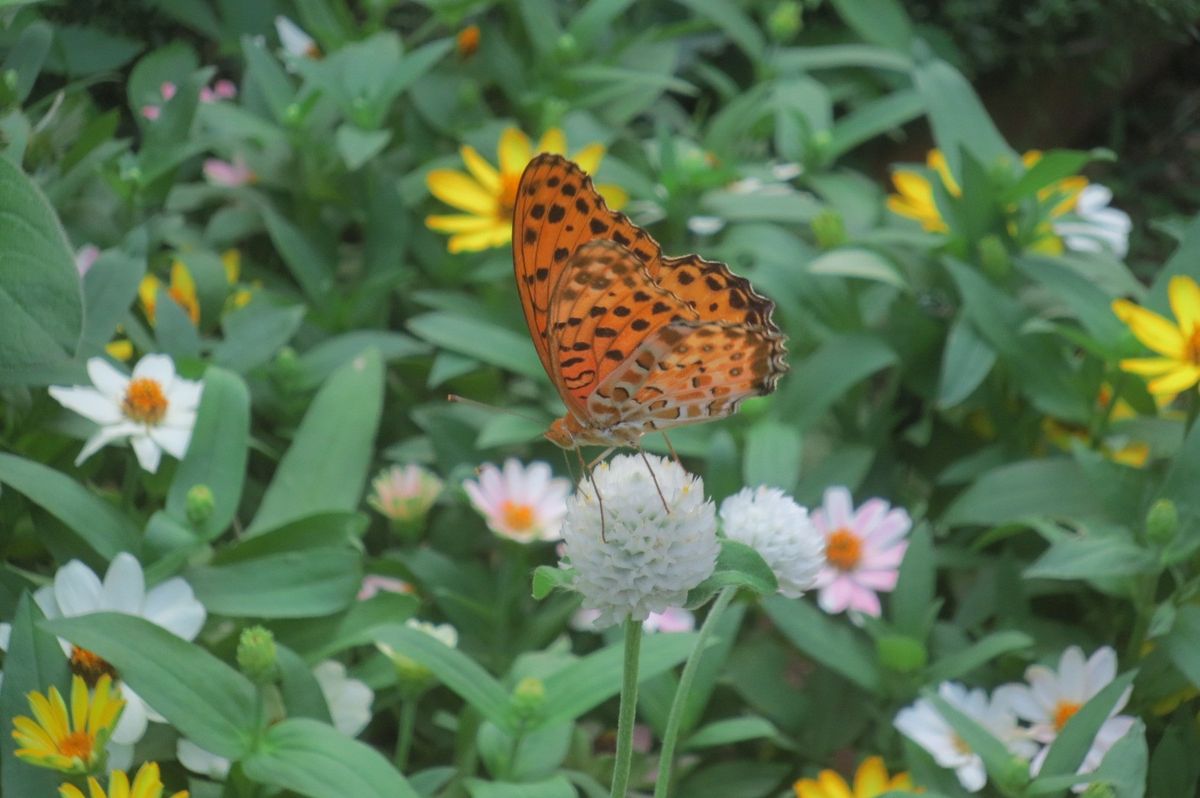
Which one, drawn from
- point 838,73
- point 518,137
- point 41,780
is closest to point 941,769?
point 41,780

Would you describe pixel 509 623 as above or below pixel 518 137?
below

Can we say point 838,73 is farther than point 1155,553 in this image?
Yes

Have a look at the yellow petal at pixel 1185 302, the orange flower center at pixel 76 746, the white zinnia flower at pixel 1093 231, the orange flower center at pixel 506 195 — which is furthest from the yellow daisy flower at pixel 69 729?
the white zinnia flower at pixel 1093 231

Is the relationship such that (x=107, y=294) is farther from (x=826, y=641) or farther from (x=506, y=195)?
(x=826, y=641)

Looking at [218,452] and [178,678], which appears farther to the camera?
[218,452]

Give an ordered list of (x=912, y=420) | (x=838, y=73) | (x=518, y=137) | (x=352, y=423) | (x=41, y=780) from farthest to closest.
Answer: (x=838, y=73) < (x=912, y=420) < (x=518, y=137) < (x=352, y=423) < (x=41, y=780)

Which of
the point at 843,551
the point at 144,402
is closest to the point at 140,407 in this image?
the point at 144,402

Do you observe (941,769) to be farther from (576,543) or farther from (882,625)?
(576,543)
